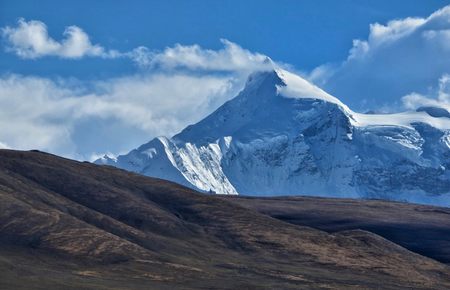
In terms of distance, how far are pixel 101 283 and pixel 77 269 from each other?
50.9 ft

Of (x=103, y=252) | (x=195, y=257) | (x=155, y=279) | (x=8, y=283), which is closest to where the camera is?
(x=8, y=283)

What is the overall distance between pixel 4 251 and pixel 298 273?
1758 inches

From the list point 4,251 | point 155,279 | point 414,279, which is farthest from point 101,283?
point 414,279

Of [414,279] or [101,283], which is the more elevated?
[414,279]

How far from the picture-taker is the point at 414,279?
198500 millimetres

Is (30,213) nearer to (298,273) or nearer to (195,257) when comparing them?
(195,257)

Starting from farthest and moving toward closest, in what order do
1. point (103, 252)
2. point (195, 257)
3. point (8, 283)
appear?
point (195, 257), point (103, 252), point (8, 283)

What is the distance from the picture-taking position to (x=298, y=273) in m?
186

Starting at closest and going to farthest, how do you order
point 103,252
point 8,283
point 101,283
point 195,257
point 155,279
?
point 8,283 < point 101,283 < point 155,279 < point 103,252 < point 195,257

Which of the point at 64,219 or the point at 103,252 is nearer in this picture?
the point at 103,252

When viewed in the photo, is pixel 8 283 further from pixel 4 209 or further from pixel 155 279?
pixel 4 209

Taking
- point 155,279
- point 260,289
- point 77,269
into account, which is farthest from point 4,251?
point 260,289

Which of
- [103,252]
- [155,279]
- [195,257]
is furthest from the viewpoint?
[195,257]

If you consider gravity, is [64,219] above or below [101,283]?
above
